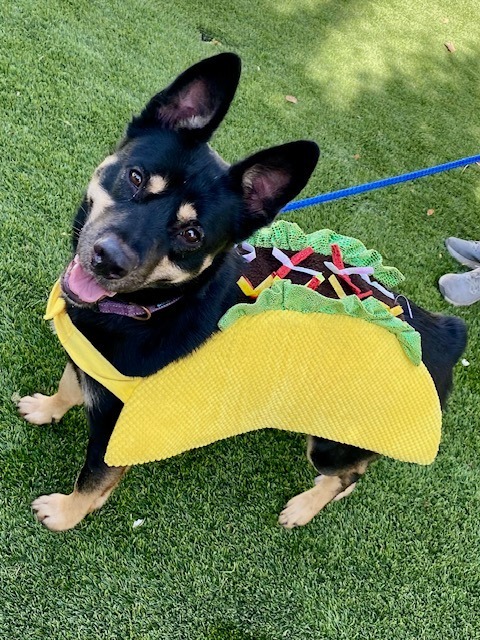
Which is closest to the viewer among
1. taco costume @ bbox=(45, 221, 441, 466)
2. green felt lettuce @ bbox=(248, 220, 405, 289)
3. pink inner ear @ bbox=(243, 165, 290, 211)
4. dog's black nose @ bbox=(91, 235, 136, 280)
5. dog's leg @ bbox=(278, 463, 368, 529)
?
dog's black nose @ bbox=(91, 235, 136, 280)

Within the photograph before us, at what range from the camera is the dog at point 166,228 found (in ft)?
6.08

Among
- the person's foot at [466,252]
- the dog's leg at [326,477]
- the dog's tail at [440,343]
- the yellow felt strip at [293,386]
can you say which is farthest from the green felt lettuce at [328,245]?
the person's foot at [466,252]

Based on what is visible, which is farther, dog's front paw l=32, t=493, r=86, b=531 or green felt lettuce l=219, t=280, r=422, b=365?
dog's front paw l=32, t=493, r=86, b=531

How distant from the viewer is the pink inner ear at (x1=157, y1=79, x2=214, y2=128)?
2.03 m

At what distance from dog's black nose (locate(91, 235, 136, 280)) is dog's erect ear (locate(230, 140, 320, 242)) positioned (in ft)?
1.59

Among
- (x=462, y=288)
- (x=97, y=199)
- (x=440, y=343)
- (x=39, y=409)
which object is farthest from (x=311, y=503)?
(x=462, y=288)

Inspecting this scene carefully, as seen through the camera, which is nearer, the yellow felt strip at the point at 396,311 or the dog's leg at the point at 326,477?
the yellow felt strip at the point at 396,311

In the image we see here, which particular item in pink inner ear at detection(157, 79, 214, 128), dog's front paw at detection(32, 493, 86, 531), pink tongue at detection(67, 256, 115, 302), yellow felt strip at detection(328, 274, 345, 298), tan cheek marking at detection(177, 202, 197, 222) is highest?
pink inner ear at detection(157, 79, 214, 128)

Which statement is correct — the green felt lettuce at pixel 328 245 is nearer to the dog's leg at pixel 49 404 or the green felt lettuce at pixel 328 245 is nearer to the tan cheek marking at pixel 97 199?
the tan cheek marking at pixel 97 199

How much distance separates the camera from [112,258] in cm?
175

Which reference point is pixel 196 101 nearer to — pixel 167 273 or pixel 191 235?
pixel 191 235

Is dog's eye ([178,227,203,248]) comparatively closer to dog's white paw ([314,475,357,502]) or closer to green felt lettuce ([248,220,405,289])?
green felt lettuce ([248,220,405,289])

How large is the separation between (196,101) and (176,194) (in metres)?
0.38

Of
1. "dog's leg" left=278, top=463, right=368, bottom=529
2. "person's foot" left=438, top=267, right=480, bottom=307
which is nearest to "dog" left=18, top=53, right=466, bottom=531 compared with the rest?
"dog's leg" left=278, top=463, right=368, bottom=529
